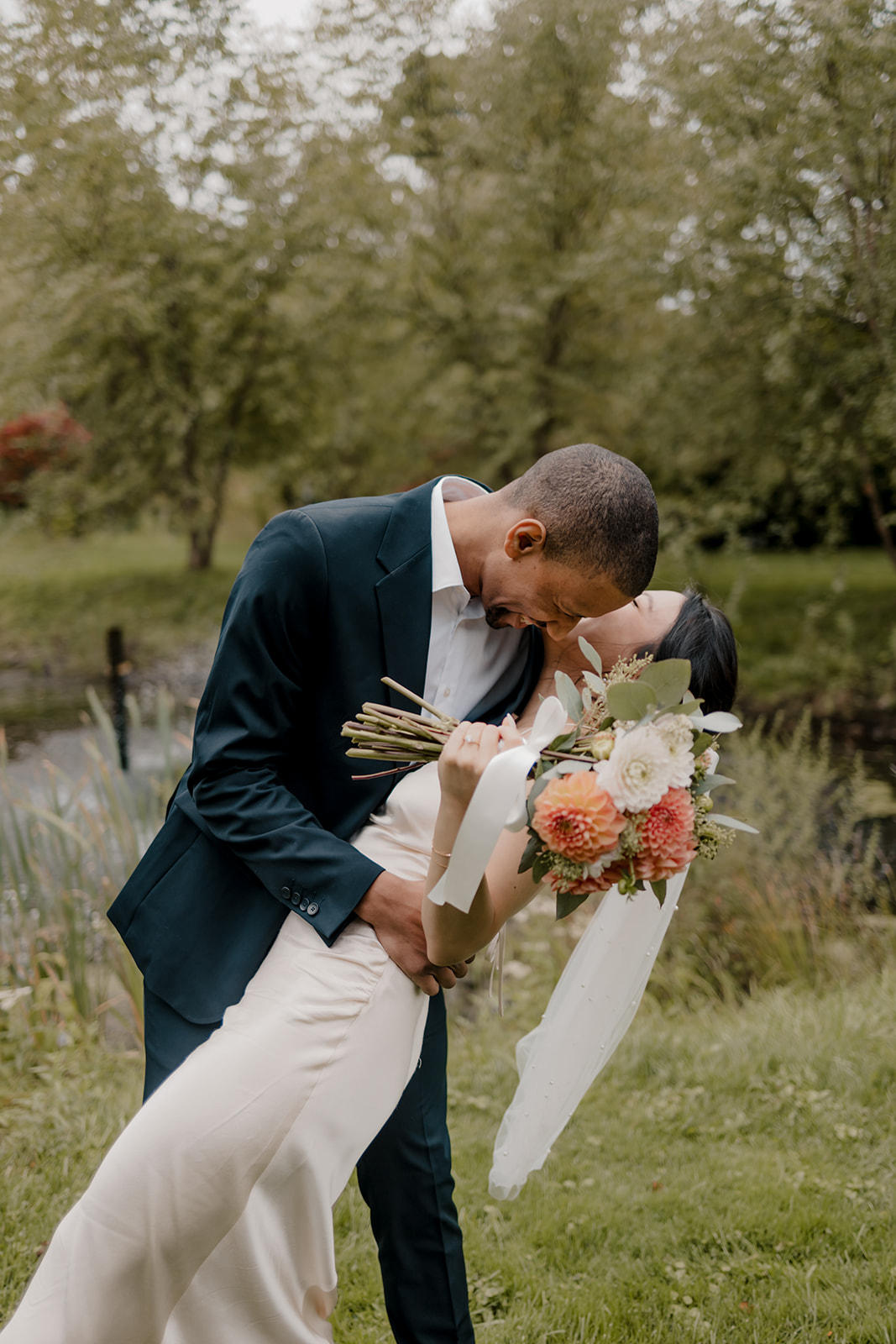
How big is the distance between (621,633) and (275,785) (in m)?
0.94

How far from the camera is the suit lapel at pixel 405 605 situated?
6.75ft

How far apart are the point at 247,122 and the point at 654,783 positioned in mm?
12928

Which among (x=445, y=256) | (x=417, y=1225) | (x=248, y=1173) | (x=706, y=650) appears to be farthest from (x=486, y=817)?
(x=445, y=256)

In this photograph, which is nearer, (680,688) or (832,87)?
(680,688)

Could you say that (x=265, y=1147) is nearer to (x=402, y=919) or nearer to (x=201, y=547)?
(x=402, y=919)

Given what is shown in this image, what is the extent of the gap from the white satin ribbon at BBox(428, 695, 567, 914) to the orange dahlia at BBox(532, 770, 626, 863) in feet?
0.15

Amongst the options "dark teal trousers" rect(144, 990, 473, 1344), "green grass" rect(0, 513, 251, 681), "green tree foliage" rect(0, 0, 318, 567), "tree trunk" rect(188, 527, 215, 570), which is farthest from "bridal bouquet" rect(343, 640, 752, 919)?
"tree trunk" rect(188, 527, 215, 570)

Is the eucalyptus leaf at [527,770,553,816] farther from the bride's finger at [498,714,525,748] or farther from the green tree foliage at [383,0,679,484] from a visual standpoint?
the green tree foliage at [383,0,679,484]

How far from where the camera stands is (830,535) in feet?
36.8

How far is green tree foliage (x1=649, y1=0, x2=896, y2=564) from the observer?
8492 mm

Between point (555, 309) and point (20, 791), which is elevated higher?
point (555, 309)

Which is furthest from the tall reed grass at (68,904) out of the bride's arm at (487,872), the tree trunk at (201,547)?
the tree trunk at (201,547)

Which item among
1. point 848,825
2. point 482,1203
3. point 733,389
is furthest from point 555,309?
point 482,1203

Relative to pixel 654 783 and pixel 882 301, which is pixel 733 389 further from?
pixel 654 783
